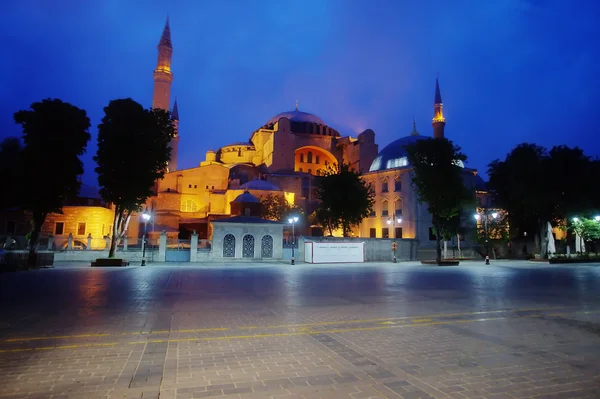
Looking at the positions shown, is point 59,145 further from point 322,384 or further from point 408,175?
point 408,175

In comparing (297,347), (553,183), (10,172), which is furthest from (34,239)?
(553,183)

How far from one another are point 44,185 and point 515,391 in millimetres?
23585

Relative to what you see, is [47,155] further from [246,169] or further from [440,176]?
[246,169]

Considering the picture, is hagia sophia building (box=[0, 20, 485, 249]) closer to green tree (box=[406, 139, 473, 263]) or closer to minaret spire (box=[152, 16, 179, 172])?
minaret spire (box=[152, 16, 179, 172])

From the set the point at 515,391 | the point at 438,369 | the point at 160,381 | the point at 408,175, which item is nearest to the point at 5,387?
the point at 160,381

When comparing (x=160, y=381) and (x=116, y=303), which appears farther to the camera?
(x=116, y=303)

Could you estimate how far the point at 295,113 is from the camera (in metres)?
77.1

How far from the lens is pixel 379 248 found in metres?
31.3

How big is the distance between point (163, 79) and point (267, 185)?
22.5 metres

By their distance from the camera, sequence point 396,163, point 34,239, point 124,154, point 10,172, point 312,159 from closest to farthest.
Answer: point 34,239 → point 124,154 → point 10,172 → point 396,163 → point 312,159

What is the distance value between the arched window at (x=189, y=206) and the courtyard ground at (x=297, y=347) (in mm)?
45124

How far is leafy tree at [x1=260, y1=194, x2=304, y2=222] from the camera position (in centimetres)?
4859

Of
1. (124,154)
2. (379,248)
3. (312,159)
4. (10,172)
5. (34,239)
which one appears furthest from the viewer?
(312,159)

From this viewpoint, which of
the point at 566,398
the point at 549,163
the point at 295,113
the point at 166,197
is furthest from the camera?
the point at 295,113
